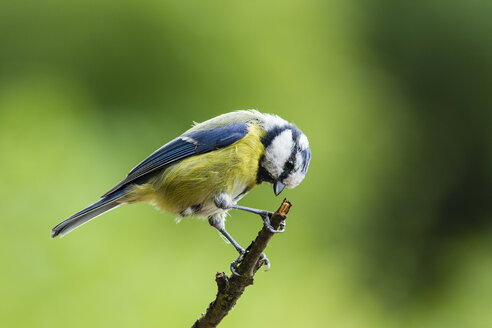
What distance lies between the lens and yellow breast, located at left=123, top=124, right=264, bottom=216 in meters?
1.95

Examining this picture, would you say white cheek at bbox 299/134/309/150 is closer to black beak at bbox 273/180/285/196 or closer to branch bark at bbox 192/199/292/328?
black beak at bbox 273/180/285/196

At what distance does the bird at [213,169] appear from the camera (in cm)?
192

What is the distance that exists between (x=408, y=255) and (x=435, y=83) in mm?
1153

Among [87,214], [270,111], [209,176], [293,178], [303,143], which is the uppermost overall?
[270,111]

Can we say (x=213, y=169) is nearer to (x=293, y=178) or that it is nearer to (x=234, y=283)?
(x=293, y=178)

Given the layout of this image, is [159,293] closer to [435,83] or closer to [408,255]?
[408,255]

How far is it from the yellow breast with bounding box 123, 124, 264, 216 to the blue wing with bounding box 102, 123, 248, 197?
2cm

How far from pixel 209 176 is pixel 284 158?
251 millimetres

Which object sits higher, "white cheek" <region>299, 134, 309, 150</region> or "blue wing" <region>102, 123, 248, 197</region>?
"white cheek" <region>299, 134, 309, 150</region>

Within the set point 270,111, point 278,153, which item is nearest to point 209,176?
point 278,153

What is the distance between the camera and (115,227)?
305 centimetres

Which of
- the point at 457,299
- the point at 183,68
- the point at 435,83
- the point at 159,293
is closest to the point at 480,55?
the point at 435,83

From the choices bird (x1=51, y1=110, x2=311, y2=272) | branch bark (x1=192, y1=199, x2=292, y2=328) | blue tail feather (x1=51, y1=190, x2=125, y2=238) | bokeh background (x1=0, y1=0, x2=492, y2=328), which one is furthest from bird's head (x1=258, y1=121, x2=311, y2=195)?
bokeh background (x1=0, y1=0, x2=492, y2=328)

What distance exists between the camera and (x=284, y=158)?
6.30ft
